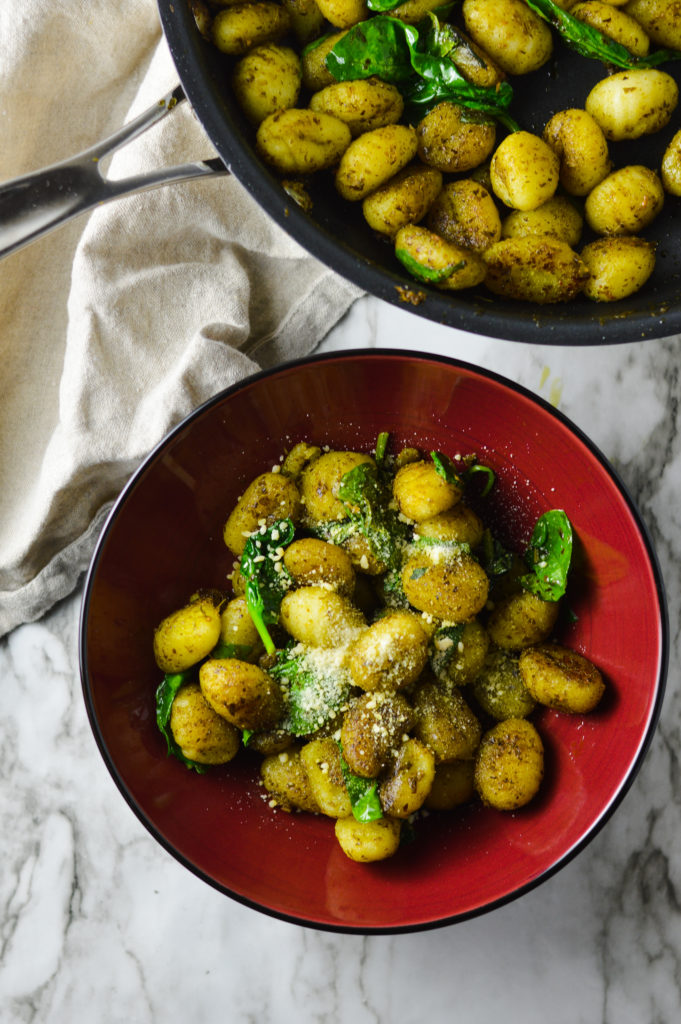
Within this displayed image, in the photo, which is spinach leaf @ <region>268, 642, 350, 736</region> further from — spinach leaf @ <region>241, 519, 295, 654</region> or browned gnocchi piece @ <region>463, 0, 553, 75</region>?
browned gnocchi piece @ <region>463, 0, 553, 75</region>

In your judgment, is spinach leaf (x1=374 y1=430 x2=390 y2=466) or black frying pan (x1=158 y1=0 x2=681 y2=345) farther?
spinach leaf (x1=374 y1=430 x2=390 y2=466)

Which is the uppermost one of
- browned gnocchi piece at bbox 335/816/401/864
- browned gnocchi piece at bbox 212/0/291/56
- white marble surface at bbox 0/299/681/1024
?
browned gnocchi piece at bbox 212/0/291/56

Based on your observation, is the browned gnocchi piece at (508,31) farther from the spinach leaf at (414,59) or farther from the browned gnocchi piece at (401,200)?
the browned gnocchi piece at (401,200)

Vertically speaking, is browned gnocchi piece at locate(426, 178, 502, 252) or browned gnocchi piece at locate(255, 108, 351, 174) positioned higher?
browned gnocchi piece at locate(255, 108, 351, 174)

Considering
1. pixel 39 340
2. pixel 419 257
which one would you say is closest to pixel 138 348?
pixel 39 340

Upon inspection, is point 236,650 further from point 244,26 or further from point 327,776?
point 244,26

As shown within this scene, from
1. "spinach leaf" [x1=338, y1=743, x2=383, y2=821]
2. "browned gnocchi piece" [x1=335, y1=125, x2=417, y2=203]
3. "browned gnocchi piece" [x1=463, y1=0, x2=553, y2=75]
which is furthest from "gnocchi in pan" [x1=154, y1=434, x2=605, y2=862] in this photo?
"browned gnocchi piece" [x1=463, y1=0, x2=553, y2=75]
